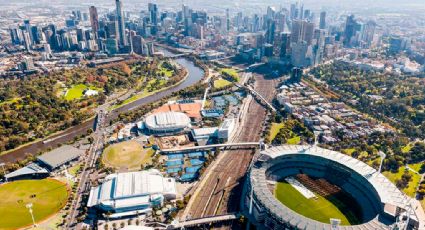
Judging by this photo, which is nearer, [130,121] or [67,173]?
[67,173]

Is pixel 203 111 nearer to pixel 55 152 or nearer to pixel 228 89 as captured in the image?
pixel 228 89

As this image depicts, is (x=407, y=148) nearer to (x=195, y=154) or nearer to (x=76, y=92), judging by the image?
(x=195, y=154)

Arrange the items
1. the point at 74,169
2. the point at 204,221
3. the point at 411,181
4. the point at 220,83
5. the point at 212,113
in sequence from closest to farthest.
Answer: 1. the point at 204,221
2. the point at 411,181
3. the point at 74,169
4. the point at 212,113
5. the point at 220,83

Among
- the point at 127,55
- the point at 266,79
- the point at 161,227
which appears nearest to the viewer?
the point at 161,227

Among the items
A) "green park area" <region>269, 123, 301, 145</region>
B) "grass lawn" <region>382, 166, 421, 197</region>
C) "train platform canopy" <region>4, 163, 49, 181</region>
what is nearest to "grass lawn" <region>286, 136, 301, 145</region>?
"green park area" <region>269, 123, 301, 145</region>

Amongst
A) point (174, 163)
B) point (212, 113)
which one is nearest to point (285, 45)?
point (212, 113)

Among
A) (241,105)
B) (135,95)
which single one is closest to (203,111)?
(241,105)

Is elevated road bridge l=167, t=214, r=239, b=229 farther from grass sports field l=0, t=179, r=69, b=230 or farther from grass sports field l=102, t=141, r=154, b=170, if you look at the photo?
grass sports field l=0, t=179, r=69, b=230
